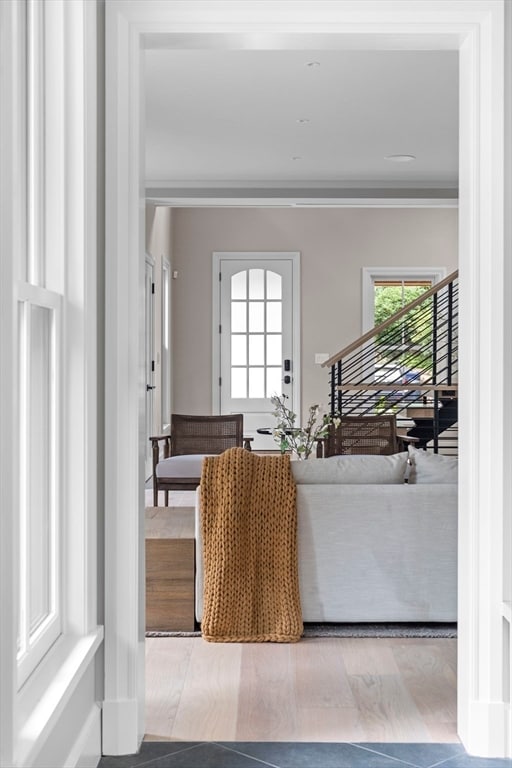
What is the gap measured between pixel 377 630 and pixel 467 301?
1.69 metres

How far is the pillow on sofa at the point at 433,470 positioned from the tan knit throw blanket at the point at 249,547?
22.8 inches

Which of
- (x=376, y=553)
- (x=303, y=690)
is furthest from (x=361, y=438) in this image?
(x=303, y=690)

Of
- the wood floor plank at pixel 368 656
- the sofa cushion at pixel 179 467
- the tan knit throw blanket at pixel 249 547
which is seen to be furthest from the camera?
the sofa cushion at pixel 179 467

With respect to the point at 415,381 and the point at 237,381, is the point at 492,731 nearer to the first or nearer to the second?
the point at 415,381

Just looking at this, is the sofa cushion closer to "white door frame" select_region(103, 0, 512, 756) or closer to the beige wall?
"white door frame" select_region(103, 0, 512, 756)

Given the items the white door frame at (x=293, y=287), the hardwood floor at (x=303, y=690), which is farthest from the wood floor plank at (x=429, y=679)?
the white door frame at (x=293, y=287)

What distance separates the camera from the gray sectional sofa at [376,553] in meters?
3.51

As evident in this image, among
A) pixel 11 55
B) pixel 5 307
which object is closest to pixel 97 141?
pixel 11 55

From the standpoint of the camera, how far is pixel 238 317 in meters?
9.75

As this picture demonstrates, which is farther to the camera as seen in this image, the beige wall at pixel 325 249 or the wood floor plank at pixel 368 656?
the beige wall at pixel 325 249

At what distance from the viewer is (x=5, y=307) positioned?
1.49 metres

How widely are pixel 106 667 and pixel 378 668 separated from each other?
1158 millimetres

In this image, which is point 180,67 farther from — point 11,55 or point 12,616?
point 12,616

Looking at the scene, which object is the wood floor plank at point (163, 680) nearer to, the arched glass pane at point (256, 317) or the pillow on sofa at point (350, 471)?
the pillow on sofa at point (350, 471)
